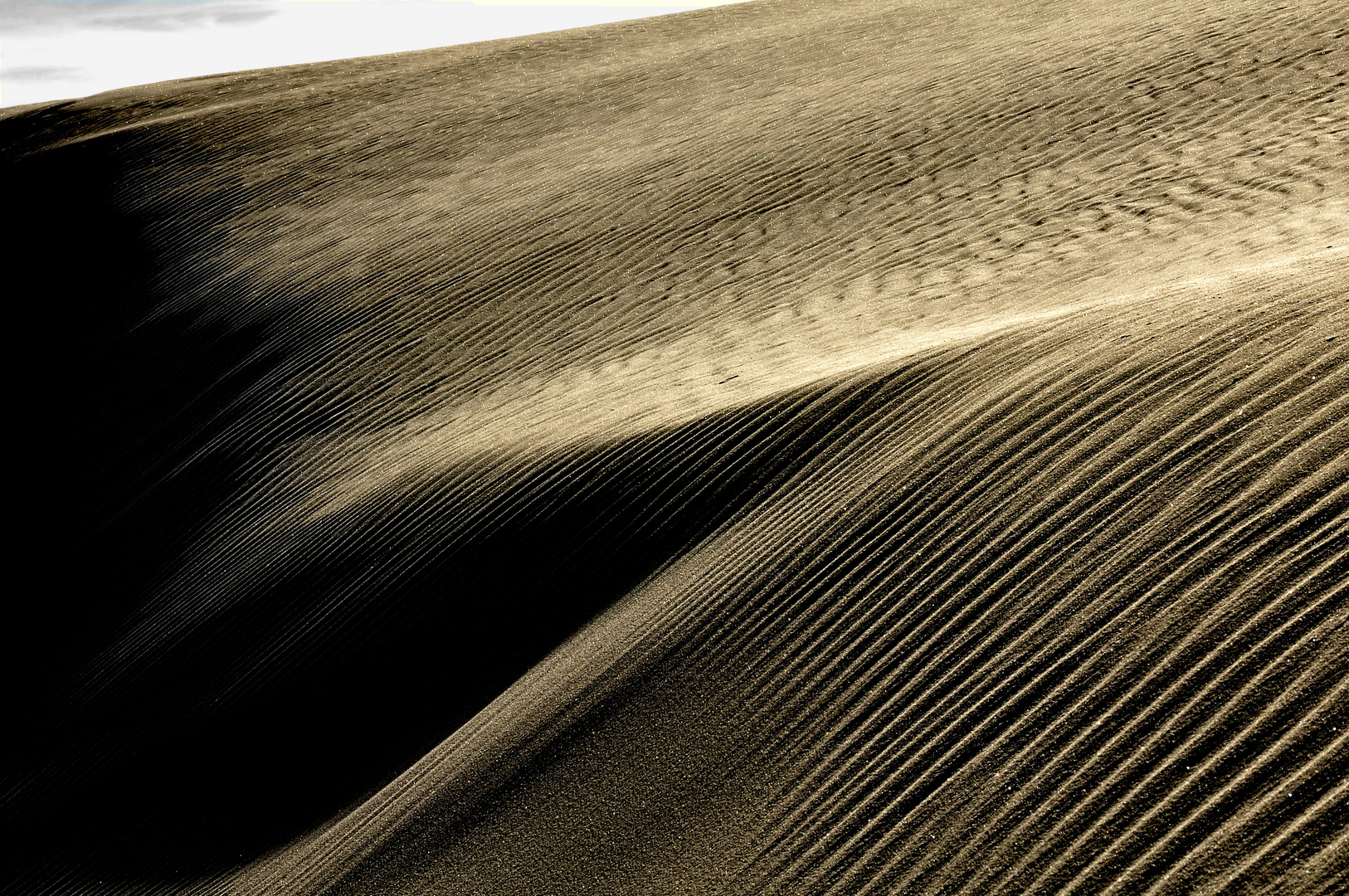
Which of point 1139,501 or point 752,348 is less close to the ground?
point 1139,501

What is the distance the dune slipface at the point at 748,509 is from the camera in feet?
11.7

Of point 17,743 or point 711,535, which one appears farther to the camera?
point 17,743

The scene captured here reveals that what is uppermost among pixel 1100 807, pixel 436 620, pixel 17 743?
pixel 1100 807

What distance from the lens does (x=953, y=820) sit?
3.49m

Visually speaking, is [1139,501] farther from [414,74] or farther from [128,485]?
[414,74]

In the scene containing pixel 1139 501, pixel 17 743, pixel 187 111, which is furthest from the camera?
pixel 187 111

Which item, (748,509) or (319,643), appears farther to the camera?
(319,643)

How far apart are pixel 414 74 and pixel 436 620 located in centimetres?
1495

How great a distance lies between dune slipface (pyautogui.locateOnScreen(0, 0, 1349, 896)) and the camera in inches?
140

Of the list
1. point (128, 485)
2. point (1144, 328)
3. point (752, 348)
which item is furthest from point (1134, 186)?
point (128, 485)

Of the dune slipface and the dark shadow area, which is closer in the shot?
the dune slipface

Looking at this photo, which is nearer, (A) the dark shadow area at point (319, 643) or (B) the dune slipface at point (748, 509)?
(B) the dune slipface at point (748, 509)

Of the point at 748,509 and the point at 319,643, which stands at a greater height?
the point at 748,509

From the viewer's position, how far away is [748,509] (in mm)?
5555
